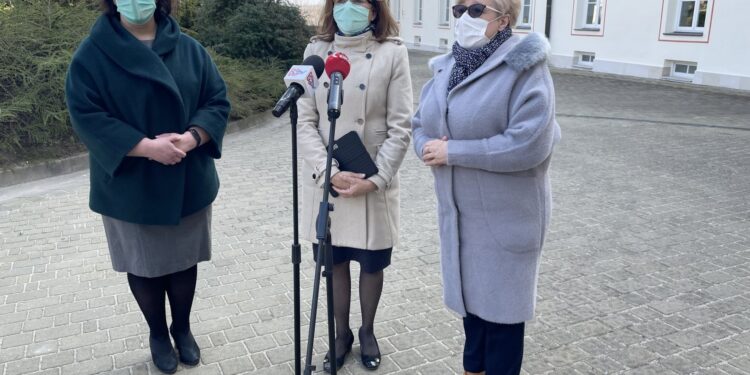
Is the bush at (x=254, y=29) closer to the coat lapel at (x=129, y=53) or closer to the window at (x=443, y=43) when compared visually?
the coat lapel at (x=129, y=53)

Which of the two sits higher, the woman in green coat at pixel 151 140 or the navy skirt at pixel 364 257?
the woman in green coat at pixel 151 140

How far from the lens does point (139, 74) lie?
2854 mm

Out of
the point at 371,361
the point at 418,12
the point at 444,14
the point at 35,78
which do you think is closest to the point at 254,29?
the point at 35,78

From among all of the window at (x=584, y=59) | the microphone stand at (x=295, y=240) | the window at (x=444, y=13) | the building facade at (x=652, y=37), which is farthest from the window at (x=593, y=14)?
the microphone stand at (x=295, y=240)

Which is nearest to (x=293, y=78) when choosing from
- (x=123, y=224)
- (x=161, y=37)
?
(x=161, y=37)

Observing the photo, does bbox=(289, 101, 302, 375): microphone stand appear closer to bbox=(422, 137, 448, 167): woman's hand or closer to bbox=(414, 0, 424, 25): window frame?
bbox=(422, 137, 448, 167): woman's hand

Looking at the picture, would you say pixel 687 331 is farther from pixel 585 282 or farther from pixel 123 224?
pixel 123 224

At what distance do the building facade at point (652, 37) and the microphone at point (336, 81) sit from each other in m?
10.8

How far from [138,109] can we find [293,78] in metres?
1.00

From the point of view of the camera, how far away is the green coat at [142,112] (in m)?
2.85

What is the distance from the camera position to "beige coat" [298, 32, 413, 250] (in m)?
3.12

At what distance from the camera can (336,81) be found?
2346mm

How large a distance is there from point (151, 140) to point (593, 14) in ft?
57.6

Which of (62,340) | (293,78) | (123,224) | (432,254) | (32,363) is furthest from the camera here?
(432,254)
